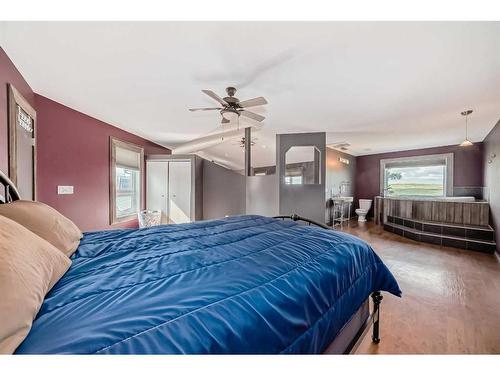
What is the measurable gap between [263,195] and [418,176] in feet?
17.0

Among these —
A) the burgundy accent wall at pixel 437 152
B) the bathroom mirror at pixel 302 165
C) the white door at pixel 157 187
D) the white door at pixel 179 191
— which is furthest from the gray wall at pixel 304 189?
the burgundy accent wall at pixel 437 152

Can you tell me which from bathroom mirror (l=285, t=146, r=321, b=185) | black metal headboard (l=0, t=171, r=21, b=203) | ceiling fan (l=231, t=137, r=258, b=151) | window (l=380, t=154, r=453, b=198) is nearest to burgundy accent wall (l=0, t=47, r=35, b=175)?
black metal headboard (l=0, t=171, r=21, b=203)

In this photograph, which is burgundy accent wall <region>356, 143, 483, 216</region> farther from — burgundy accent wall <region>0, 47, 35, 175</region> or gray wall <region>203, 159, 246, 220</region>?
burgundy accent wall <region>0, 47, 35, 175</region>

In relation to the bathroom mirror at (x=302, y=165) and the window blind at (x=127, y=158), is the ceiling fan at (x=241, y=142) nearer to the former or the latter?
the bathroom mirror at (x=302, y=165)

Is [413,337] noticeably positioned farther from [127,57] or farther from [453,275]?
[127,57]

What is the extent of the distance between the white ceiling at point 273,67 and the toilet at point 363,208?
378 centimetres

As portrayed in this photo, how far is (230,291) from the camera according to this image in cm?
76

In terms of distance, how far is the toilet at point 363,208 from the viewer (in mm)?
6820

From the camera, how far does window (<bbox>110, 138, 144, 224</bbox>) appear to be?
3.92 meters

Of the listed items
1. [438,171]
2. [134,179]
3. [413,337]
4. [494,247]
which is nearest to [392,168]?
[438,171]

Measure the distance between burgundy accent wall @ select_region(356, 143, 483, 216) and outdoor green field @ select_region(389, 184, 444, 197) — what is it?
411mm

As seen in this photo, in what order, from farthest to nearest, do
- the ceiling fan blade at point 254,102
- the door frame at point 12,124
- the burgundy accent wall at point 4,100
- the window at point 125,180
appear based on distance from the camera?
the window at point 125,180 → the ceiling fan blade at point 254,102 → the door frame at point 12,124 → the burgundy accent wall at point 4,100

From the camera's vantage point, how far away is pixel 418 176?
6.34 m

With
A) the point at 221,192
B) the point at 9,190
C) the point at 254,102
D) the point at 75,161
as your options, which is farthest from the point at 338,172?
the point at 9,190
